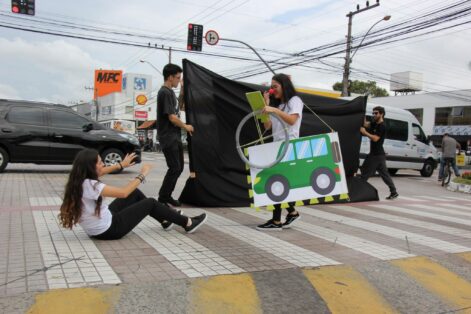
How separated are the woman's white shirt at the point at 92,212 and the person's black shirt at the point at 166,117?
5.86ft

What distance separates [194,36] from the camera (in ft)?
70.2

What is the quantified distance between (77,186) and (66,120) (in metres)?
8.29

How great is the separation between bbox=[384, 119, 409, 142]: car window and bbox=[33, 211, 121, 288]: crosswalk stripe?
13578mm

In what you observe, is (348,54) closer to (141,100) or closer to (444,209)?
(444,209)

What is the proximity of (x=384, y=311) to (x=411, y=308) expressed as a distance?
239 millimetres

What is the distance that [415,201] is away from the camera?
9.62m

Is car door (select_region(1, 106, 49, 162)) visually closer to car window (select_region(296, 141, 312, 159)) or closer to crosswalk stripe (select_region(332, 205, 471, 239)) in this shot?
crosswalk stripe (select_region(332, 205, 471, 239))

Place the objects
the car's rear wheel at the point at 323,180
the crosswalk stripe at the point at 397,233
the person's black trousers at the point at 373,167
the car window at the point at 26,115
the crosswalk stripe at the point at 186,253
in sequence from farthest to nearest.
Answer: the car window at the point at 26,115
the person's black trousers at the point at 373,167
the car's rear wheel at the point at 323,180
the crosswalk stripe at the point at 397,233
the crosswalk stripe at the point at 186,253

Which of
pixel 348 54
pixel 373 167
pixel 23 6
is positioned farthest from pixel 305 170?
pixel 348 54

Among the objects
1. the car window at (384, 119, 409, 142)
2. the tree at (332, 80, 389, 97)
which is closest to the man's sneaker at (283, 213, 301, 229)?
the car window at (384, 119, 409, 142)

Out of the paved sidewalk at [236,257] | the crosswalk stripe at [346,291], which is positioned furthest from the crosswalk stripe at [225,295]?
Result: the crosswalk stripe at [346,291]

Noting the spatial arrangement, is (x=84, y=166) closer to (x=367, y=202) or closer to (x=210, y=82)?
(x=210, y=82)

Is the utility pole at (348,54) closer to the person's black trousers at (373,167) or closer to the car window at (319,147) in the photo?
the person's black trousers at (373,167)

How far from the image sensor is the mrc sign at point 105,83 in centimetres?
7688
